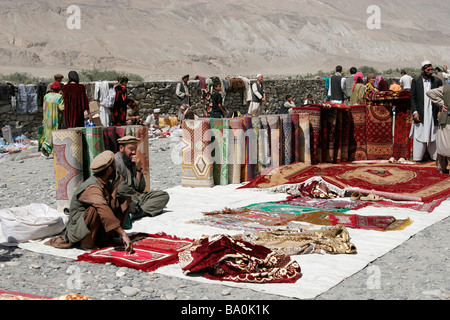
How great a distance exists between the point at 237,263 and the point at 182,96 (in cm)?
1143

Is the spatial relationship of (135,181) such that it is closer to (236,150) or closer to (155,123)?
(236,150)

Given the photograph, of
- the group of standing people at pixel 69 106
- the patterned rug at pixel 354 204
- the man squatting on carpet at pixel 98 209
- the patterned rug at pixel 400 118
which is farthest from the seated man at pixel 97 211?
the patterned rug at pixel 400 118

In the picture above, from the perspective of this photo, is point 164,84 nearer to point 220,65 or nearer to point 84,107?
point 84,107

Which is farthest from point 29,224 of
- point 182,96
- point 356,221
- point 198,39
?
point 198,39

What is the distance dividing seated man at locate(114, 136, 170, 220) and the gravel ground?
144 centimetres

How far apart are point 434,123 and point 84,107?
614cm

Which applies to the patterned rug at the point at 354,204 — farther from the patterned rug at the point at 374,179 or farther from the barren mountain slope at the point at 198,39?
the barren mountain slope at the point at 198,39

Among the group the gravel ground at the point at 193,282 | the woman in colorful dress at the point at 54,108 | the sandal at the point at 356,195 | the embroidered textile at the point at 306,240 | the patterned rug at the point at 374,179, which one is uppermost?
the woman in colorful dress at the point at 54,108

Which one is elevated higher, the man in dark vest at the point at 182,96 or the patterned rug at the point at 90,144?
the man in dark vest at the point at 182,96

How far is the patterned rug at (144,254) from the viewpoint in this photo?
494cm

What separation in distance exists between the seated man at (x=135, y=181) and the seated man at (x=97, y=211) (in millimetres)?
877

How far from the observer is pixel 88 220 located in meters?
5.19

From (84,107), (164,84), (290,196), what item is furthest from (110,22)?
(290,196)

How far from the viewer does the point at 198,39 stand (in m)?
57.8
